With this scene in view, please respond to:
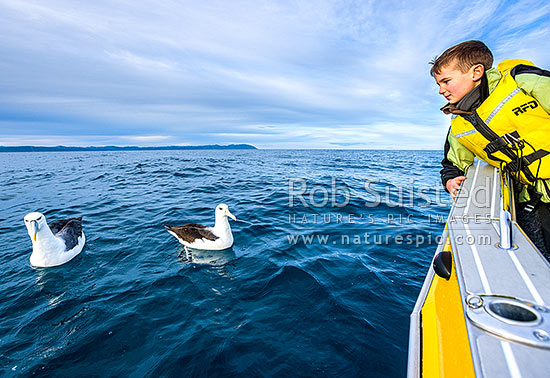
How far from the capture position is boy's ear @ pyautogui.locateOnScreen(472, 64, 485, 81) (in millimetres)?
2720

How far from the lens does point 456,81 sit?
2830 millimetres

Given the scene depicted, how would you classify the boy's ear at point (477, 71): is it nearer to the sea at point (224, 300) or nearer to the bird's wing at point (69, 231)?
the sea at point (224, 300)

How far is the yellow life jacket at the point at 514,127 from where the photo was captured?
2666mm

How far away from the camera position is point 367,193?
12367mm

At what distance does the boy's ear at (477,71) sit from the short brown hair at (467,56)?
42mm

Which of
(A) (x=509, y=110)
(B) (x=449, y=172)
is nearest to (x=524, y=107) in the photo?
(A) (x=509, y=110)

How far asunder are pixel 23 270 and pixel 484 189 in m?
8.48

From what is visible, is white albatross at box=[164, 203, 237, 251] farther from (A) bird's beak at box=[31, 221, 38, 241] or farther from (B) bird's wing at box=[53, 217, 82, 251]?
(A) bird's beak at box=[31, 221, 38, 241]

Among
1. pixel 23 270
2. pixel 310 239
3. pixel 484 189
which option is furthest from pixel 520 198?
pixel 23 270

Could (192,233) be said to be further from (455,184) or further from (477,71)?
(477,71)

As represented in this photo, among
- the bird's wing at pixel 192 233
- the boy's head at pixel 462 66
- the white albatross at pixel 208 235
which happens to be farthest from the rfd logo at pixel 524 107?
the bird's wing at pixel 192 233

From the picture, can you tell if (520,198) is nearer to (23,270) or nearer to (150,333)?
(150,333)

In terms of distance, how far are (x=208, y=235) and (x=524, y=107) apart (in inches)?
232

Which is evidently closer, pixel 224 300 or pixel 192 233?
pixel 224 300
